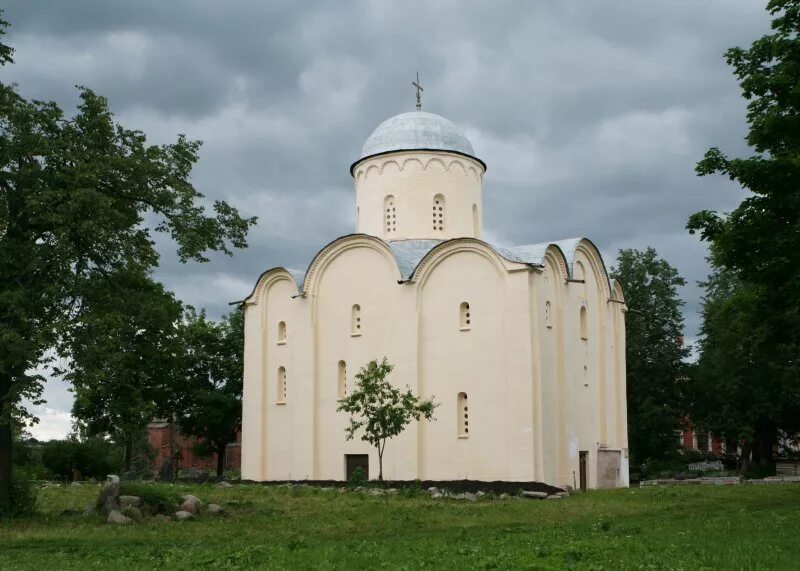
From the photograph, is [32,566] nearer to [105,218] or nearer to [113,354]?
[113,354]

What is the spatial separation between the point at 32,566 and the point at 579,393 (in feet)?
74.9

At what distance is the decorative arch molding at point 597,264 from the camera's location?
3434 cm

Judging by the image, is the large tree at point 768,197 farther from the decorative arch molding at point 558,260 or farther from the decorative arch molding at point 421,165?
the decorative arch molding at point 421,165

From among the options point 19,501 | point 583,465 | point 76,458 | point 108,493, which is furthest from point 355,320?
point 76,458

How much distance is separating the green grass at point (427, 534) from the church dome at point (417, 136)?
49.5 ft

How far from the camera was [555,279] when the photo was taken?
3198cm

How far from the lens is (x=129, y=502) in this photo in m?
20.3

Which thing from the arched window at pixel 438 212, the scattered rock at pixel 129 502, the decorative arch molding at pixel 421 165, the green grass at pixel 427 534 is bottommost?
the green grass at pixel 427 534

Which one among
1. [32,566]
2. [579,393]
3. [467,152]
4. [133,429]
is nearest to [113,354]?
[133,429]

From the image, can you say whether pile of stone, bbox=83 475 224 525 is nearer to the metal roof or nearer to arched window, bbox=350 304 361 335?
arched window, bbox=350 304 361 335

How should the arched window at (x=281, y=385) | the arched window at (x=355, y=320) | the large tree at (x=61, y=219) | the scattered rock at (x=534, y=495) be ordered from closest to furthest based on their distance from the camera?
the large tree at (x=61, y=219) → the scattered rock at (x=534, y=495) → the arched window at (x=355, y=320) → the arched window at (x=281, y=385)

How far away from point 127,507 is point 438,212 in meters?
18.9

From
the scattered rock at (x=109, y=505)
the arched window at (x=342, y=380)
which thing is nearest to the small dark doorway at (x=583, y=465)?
the arched window at (x=342, y=380)

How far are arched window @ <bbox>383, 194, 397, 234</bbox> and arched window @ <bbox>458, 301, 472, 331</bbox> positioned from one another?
5779 millimetres
